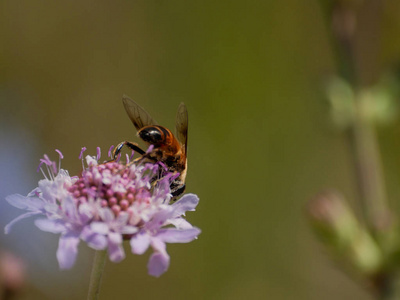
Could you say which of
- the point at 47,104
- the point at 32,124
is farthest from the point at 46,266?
the point at 47,104

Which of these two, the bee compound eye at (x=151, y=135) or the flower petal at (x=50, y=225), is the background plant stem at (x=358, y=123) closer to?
the bee compound eye at (x=151, y=135)

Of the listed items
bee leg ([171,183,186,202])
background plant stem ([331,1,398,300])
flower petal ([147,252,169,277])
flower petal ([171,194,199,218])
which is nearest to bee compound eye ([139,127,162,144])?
bee leg ([171,183,186,202])

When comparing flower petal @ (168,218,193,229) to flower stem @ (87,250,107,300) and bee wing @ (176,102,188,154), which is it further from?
bee wing @ (176,102,188,154)

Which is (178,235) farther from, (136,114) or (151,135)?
(136,114)

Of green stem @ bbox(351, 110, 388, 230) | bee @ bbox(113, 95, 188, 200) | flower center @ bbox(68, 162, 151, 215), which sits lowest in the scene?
flower center @ bbox(68, 162, 151, 215)

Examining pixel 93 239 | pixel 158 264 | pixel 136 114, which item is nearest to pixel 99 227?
pixel 93 239
